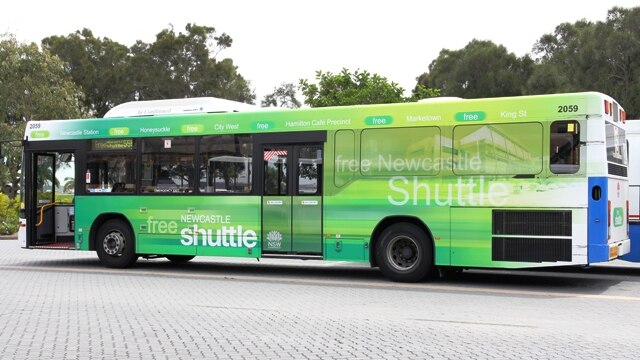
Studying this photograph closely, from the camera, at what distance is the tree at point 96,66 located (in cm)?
5853

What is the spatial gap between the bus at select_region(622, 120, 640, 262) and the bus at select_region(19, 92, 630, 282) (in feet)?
1.68

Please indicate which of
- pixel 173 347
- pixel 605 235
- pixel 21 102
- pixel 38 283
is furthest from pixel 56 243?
pixel 21 102

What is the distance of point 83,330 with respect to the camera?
8219 mm

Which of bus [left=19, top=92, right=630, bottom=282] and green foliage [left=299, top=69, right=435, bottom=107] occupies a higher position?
green foliage [left=299, top=69, right=435, bottom=107]

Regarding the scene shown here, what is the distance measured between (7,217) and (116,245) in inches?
621

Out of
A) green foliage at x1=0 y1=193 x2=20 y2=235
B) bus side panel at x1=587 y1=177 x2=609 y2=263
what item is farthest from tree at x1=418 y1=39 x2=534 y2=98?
bus side panel at x1=587 y1=177 x2=609 y2=263

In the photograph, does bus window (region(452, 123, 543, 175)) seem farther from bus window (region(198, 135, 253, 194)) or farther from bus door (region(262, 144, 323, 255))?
bus window (region(198, 135, 253, 194))

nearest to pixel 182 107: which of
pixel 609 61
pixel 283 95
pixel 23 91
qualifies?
pixel 23 91

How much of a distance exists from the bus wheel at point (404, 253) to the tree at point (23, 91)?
2649 centimetres

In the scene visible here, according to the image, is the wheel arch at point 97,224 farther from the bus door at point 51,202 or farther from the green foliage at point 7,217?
the green foliage at point 7,217

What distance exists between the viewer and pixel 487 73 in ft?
186

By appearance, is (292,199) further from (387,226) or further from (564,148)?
(564,148)

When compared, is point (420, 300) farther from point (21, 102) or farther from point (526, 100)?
point (21, 102)

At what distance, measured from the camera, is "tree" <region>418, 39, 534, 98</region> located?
55625 mm
